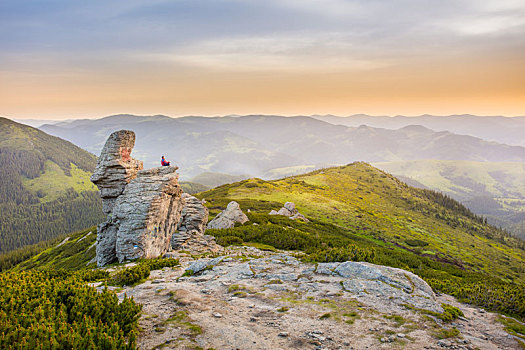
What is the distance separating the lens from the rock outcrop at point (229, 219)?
56753 millimetres

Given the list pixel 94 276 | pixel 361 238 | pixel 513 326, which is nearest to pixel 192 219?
pixel 94 276

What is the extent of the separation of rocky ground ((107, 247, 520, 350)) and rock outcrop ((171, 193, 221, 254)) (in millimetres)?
12853

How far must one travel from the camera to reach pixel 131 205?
30.7m

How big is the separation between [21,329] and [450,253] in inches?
5795

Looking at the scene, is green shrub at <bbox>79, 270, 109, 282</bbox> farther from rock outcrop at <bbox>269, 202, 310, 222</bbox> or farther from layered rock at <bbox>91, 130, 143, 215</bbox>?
rock outcrop at <bbox>269, 202, 310, 222</bbox>

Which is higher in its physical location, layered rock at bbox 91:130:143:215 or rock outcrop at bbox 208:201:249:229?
layered rock at bbox 91:130:143:215

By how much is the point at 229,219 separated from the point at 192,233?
18.7 meters

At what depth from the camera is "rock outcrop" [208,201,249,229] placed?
56753 millimetres

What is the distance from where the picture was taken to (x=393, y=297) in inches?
680

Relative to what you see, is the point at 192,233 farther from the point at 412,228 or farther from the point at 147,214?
the point at 412,228

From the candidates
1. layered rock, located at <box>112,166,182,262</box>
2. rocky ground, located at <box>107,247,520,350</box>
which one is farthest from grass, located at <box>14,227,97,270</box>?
rocky ground, located at <box>107,247,520,350</box>

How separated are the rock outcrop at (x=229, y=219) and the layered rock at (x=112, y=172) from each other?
25.8 metres

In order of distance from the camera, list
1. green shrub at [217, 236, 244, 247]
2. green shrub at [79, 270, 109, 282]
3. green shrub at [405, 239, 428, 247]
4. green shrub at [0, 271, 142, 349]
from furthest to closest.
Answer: green shrub at [405, 239, 428, 247] → green shrub at [217, 236, 244, 247] → green shrub at [79, 270, 109, 282] → green shrub at [0, 271, 142, 349]

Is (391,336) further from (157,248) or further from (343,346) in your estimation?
(157,248)
